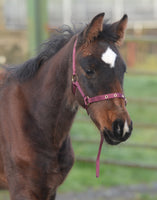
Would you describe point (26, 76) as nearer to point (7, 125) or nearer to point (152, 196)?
point (7, 125)

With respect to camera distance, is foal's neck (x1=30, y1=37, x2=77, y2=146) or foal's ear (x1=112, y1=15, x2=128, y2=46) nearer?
foal's ear (x1=112, y1=15, x2=128, y2=46)

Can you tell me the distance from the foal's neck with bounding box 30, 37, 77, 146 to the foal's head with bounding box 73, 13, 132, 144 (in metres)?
0.20

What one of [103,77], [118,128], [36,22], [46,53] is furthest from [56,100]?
[36,22]

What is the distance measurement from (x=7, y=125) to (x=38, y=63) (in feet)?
1.71

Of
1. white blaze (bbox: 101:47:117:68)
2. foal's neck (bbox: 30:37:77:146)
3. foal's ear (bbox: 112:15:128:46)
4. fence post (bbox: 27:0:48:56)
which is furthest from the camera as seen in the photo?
fence post (bbox: 27:0:48:56)

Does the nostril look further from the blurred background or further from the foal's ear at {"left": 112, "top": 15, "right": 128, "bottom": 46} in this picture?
the blurred background

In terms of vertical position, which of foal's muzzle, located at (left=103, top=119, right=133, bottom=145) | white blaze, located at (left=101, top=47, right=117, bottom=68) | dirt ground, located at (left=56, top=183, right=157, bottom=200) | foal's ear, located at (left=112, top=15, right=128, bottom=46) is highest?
foal's ear, located at (left=112, top=15, right=128, bottom=46)

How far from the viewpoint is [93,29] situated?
263 cm

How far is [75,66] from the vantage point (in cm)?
271

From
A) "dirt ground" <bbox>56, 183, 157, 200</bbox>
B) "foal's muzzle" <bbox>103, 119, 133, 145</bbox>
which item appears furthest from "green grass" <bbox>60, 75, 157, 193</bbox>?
"foal's muzzle" <bbox>103, 119, 133, 145</bbox>

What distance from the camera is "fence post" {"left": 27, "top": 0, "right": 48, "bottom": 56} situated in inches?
206

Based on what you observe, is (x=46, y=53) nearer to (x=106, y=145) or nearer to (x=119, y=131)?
(x=119, y=131)

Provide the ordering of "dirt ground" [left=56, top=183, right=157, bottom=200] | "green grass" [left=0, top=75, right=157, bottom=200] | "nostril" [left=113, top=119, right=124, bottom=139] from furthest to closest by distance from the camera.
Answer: "green grass" [left=0, top=75, right=157, bottom=200]
"dirt ground" [left=56, top=183, right=157, bottom=200]
"nostril" [left=113, top=119, right=124, bottom=139]

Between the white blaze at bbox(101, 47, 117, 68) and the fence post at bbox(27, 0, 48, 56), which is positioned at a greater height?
the white blaze at bbox(101, 47, 117, 68)
